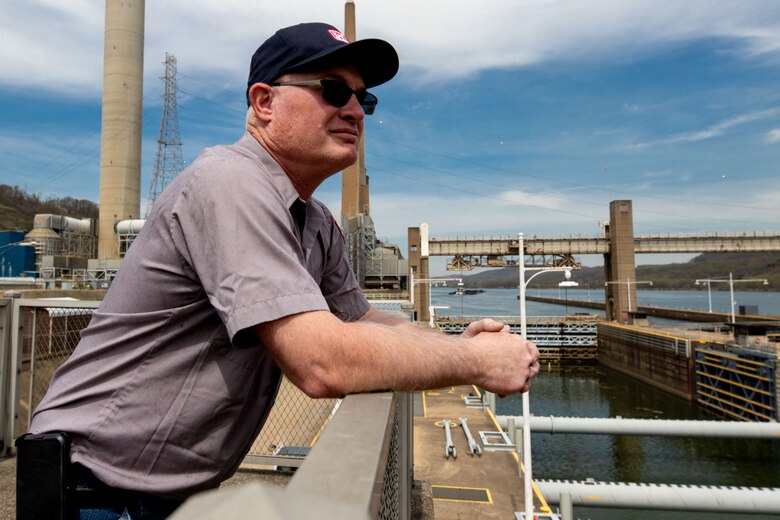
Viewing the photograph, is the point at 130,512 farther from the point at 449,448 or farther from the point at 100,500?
the point at 449,448

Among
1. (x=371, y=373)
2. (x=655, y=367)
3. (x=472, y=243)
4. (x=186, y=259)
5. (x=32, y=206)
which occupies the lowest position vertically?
(x=655, y=367)

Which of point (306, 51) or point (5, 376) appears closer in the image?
point (306, 51)

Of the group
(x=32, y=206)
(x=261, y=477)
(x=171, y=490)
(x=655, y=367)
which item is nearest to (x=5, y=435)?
(x=261, y=477)

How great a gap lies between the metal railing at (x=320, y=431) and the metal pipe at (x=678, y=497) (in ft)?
19.1

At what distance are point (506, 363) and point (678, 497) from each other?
8621mm

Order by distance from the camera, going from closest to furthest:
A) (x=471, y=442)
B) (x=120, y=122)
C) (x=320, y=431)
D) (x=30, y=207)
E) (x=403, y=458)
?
(x=403, y=458) → (x=320, y=431) → (x=471, y=442) → (x=120, y=122) → (x=30, y=207)

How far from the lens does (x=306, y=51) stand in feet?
4.38

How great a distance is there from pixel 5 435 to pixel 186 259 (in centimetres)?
351

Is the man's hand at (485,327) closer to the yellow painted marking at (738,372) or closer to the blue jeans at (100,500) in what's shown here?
the blue jeans at (100,500)

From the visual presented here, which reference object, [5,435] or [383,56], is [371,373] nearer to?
[383,56]

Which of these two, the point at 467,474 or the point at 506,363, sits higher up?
the point at 506,363

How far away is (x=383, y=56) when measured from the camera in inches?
59.1

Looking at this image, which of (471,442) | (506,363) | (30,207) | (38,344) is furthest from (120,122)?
(30,207)

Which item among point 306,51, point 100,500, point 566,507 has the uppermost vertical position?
point 306,51
